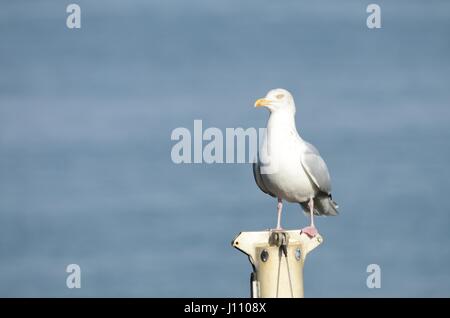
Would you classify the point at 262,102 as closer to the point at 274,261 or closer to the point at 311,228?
the point at 311,228

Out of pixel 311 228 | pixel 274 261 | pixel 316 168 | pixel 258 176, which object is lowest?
pixel 274 261

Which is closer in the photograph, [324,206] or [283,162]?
[283,162]

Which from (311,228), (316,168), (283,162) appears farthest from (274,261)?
(316,168)

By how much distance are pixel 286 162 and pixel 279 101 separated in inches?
35.4

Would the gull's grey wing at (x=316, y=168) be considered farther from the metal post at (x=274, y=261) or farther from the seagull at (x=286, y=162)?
the metal post at (x=274, y=261)

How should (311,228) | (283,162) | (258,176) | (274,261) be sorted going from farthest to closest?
(258,176), (283,162), (311,228), (274,261)

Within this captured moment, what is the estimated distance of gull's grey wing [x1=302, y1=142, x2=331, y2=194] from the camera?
18.5 metres

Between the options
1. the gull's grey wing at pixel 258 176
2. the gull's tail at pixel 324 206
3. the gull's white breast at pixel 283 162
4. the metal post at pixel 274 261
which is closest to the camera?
the metal post at pixel 274 261

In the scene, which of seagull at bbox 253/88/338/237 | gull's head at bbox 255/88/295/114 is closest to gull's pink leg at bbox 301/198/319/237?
seagull at bbox 253/88/338/237

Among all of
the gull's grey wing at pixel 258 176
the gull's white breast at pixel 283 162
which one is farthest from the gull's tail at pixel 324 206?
the gull's grey wing at pixel 258 176

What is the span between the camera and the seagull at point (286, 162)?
1830cm

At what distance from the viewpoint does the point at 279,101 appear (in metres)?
18.9
